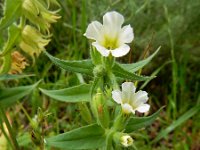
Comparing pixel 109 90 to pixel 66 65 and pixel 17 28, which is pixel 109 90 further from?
pixel 17 28

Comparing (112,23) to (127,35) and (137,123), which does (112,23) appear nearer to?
(127,35)

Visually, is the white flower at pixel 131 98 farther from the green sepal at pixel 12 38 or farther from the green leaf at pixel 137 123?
the green sepal at pixel 12 38

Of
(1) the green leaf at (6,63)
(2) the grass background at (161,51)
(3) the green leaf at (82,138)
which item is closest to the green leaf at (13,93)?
(1) the green leaf at (6,63)

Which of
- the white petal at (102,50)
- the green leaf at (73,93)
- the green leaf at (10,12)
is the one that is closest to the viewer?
the white petal at (102,50)

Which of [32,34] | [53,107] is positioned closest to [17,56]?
[32,34]

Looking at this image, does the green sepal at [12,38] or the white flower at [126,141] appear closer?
the white flower at [126,141]

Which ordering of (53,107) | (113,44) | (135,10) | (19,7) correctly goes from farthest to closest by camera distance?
(135,10) → (53,107) → (19,7) → (113,44)

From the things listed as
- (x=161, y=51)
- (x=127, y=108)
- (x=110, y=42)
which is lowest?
(x=161, y=51)

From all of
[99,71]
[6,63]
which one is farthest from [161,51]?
[99,71]
